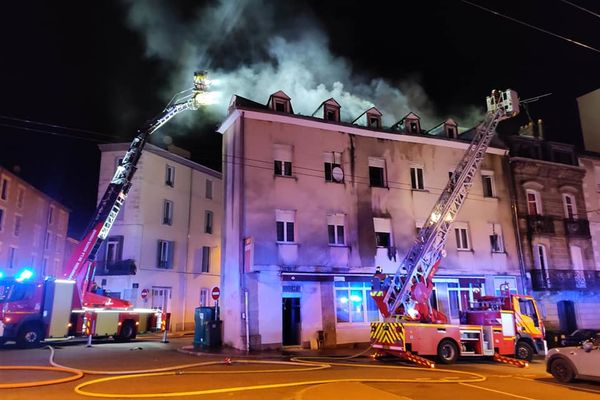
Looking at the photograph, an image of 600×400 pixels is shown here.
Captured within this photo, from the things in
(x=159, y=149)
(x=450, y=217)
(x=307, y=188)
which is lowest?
(x=450, y=217)

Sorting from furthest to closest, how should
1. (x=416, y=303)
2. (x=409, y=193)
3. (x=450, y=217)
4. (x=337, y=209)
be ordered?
(x=409, y=193), (x=337, y=209), (x=450, y=217), (x=416, y=303)

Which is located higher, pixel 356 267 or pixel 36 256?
pixel 36 256

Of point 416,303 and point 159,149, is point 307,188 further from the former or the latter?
point 159,149

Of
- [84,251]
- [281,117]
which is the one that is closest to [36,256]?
[84,251]

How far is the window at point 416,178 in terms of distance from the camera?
24453 mm

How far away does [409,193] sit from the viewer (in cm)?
2405

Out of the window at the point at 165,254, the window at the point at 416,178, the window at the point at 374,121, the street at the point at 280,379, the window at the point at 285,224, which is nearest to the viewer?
the street at the point at 280,379

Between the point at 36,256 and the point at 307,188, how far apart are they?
3470cm

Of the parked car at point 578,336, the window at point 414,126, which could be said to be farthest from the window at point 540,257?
the window at point 414,126

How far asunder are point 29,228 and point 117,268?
59.1ft

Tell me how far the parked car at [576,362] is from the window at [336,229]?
1087 centimetres

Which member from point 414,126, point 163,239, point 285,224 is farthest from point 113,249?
point 414,126

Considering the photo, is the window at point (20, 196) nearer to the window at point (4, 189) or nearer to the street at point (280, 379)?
the window at point (4, 189)

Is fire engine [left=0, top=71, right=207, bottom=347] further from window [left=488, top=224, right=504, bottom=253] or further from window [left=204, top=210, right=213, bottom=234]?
window [left=488, top=224, right=504, bottom=253]
